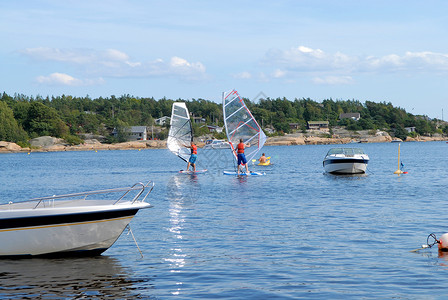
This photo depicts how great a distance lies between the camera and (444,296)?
36.7 feet

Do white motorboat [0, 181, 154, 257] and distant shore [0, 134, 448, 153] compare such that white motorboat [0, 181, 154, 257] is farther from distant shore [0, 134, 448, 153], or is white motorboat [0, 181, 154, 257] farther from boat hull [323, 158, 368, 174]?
distant shore [0, 134, 448, 153]

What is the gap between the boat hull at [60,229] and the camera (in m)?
13.8

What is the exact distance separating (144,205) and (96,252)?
1895mm

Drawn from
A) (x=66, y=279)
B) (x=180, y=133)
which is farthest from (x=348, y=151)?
(x=66, y=279)

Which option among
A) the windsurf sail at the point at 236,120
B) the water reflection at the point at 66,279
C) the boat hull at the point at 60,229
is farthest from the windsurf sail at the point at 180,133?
the boat hull at the point at 60,229

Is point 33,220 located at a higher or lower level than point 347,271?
higher

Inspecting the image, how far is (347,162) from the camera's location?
4100cm

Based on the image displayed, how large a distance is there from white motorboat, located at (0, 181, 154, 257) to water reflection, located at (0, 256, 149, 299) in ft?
1.09

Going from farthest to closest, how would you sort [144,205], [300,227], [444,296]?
[300,227], [144,205], [444,296]

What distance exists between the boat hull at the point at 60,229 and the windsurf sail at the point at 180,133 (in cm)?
3528

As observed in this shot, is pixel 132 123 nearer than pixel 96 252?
No

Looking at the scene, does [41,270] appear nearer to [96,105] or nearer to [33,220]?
[33,220]

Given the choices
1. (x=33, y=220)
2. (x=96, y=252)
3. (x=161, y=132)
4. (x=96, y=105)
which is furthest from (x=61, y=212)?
(x=96, y=105)

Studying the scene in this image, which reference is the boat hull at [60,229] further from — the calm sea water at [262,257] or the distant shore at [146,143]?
the distant shore at [146,143]
